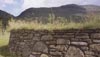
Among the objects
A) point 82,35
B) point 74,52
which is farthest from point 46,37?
point 82,35

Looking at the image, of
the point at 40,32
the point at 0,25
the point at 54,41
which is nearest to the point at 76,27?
the point at 54,41

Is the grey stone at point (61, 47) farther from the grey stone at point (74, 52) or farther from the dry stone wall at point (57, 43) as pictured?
the grey stone at point (74, 52)

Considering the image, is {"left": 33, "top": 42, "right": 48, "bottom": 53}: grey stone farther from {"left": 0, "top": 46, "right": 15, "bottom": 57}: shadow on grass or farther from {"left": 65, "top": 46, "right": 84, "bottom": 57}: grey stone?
{"left": 0, "top": 46, "right": 15, "bottom": 57}: shadow on grass

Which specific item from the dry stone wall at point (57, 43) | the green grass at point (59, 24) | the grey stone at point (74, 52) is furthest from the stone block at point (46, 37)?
the grey stone at point (74, 52)

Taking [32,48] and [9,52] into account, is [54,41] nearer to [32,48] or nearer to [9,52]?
[32,48]

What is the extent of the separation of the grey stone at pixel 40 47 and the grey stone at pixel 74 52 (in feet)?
3.10

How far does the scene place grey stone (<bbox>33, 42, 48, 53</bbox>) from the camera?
343 inches

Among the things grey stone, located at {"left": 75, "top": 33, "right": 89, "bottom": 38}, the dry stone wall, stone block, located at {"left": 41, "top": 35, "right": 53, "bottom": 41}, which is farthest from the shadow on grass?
grey stone, located at {"left": 75, "top": 33, "right": 89, "bottom": 38}

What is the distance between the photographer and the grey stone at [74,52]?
7726mm

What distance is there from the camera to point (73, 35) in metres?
7.96

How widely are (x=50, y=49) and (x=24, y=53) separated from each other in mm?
1468

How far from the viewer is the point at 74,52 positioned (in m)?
7.85

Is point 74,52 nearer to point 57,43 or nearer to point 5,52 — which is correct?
point 57,43

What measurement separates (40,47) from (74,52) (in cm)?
A: 149
